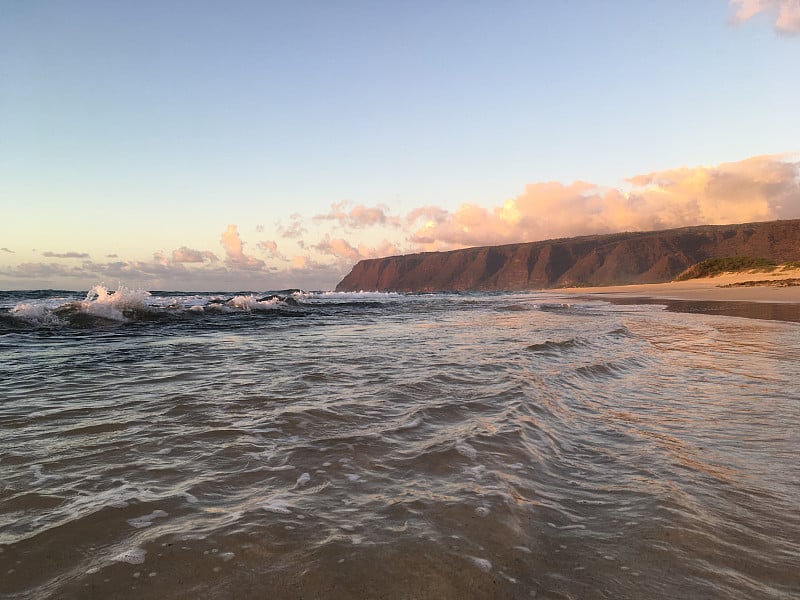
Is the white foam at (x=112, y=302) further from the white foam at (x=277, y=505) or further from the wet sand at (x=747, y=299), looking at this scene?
the wet sand at (x=747, y=299)

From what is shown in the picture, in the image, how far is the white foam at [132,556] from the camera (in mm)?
2107

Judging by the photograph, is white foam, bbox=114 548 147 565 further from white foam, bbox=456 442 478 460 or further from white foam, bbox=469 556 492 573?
white foam, bbox=456 442 478 460

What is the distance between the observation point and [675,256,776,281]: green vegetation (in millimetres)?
45062

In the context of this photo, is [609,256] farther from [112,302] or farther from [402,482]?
[402,482]

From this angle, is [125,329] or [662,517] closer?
[662,517]

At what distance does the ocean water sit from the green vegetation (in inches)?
1913

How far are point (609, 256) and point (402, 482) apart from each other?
525 feet

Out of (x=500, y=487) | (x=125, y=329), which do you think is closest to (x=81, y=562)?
(x=500, y=487)

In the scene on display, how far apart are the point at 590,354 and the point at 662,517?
6706mm

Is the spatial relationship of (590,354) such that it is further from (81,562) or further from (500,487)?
(81,562)

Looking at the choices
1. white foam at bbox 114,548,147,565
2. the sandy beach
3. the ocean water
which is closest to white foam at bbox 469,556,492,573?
the ocean water

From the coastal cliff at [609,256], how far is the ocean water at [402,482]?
379 ft

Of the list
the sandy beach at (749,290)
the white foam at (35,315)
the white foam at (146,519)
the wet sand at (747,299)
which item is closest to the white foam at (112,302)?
the white foam at (35,315)

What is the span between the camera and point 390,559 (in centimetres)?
211
